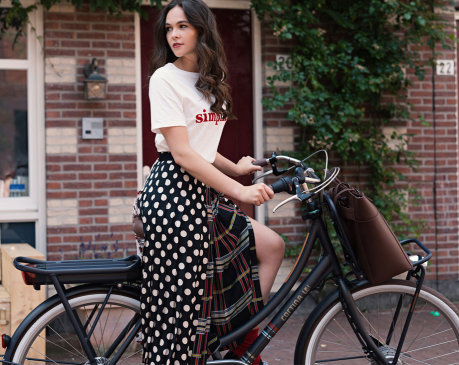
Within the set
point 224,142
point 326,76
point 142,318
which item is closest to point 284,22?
point 326,76

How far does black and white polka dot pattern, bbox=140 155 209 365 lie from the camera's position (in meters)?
2.88

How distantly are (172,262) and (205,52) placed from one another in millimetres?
896

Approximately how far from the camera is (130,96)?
5.84 metres

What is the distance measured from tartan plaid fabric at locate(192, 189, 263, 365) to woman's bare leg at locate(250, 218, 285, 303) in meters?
0.03

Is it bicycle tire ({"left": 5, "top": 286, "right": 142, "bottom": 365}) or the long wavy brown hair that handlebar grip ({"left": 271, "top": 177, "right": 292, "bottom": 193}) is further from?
bicycle tire ({"left": 5, "top": 286, "right": 142, "bottom": 365})

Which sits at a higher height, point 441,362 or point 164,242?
point 164,242

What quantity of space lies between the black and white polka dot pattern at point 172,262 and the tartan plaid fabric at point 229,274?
0.08 m

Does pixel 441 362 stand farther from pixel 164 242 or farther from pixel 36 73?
pixel 36 73

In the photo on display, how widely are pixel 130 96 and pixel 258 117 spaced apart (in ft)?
3.85

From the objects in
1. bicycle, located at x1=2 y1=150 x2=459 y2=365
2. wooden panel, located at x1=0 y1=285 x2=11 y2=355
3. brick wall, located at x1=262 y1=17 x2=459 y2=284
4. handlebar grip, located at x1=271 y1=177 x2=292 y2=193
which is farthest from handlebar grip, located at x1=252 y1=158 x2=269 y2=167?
brick wall, located at x1=262 y1=17 x2=459 y2=284

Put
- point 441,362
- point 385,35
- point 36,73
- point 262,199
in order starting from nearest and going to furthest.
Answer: point 262,199, point 441,362, point 36,73, point 385,35

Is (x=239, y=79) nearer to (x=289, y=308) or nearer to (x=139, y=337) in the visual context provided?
(x=289, y=308)

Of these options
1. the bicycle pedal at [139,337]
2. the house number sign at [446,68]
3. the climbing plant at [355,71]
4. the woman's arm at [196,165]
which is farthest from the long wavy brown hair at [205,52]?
the house number sign at [446,68]

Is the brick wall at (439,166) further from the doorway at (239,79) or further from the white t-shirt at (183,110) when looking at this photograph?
the white t-shirt at (183,110)
